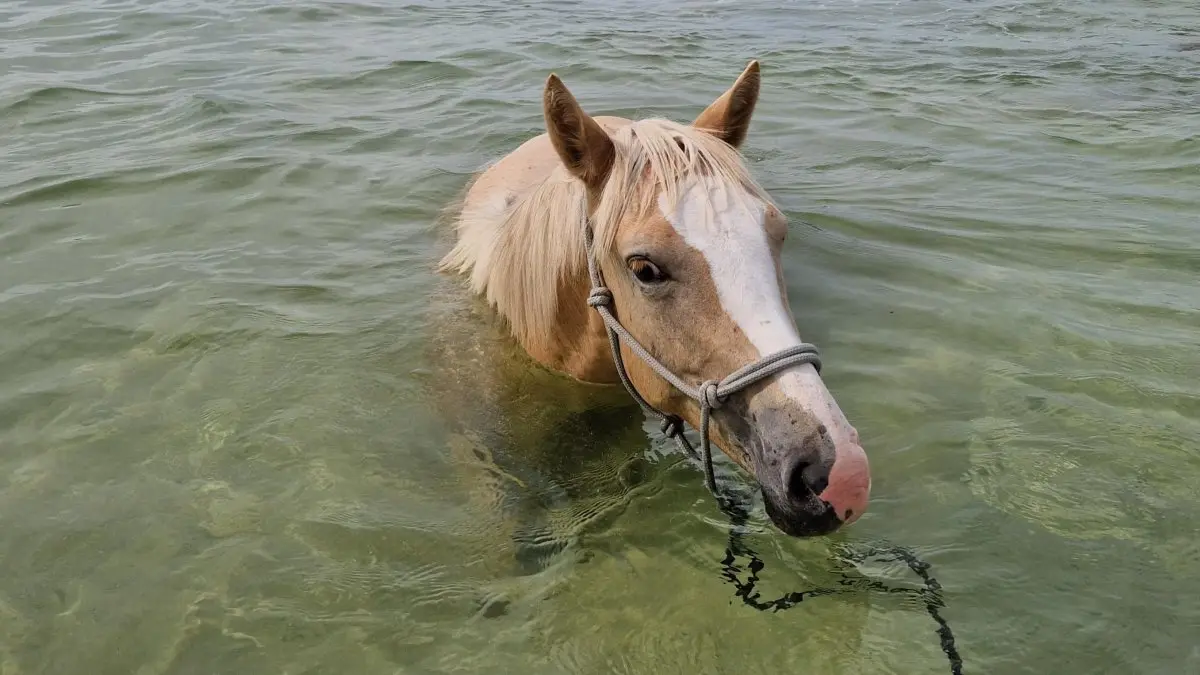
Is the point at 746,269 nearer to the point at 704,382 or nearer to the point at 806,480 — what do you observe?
the point at 704,382

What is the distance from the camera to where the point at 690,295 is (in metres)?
2.63

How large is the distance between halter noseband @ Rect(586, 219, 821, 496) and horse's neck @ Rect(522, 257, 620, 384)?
3.5 inches

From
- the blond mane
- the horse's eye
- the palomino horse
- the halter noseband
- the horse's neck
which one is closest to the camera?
the palomino horse

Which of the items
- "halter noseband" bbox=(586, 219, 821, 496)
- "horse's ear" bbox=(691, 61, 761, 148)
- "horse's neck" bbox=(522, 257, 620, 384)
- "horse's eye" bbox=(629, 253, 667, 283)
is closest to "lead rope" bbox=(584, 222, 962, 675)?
"halter noseband" bbox=(586, 219, 821, 496)

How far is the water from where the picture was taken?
2635 millimetres

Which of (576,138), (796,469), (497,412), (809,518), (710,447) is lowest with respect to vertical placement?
→ (497,412)

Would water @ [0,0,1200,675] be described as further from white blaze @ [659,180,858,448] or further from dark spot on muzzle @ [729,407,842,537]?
white blaze @ [659,180,858,448]

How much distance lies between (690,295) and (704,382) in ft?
0.91

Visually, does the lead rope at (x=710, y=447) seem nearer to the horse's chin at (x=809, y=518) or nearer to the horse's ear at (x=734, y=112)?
the horse's chin at (x=809, y=518)

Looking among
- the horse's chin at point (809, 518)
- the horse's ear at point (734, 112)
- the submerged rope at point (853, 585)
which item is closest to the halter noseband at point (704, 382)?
the submerged rope at point (853, 585)

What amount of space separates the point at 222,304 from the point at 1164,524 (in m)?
4.50

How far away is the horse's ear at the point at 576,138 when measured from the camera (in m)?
2.87

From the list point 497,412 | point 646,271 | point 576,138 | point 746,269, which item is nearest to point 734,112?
point 576,138

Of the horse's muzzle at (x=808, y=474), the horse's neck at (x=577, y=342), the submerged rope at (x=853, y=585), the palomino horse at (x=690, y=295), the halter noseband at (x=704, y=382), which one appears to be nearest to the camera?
the horse's muzzle at (x=808, y=474)
